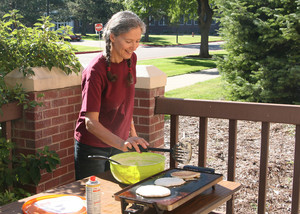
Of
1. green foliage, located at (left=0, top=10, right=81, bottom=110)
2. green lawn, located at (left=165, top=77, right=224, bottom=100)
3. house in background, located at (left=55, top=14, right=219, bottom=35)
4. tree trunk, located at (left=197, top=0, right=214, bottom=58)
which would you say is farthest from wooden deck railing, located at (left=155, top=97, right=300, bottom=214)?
house in background, located at (left=55, top=14, right=219, bottom=35)

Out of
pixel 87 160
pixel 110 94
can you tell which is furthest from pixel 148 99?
pixel 110 94

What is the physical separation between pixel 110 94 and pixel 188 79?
532 inches

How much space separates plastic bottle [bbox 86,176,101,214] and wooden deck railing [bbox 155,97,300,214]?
70.1 inches

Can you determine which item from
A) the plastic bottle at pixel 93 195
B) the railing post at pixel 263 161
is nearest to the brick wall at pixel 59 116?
the railing post at pixel 263 161

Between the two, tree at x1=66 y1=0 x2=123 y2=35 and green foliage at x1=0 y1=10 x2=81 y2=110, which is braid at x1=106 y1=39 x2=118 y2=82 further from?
tree at x1=66 y1=0 x2=123 y2=35

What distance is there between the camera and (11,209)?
217 centimetres

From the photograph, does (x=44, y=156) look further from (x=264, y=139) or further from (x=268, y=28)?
(x=268, y=28)

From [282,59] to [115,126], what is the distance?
284 inches

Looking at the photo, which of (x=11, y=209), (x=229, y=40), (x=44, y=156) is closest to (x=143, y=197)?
(x=11, y=209)

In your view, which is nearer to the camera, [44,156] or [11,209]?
[11,209]

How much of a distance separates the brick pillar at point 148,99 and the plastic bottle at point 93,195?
78.8 inches

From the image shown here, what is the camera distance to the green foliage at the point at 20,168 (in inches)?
139

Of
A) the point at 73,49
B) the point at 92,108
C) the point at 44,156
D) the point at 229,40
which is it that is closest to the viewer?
the point at 92,108

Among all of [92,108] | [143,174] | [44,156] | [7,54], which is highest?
[7,54]
